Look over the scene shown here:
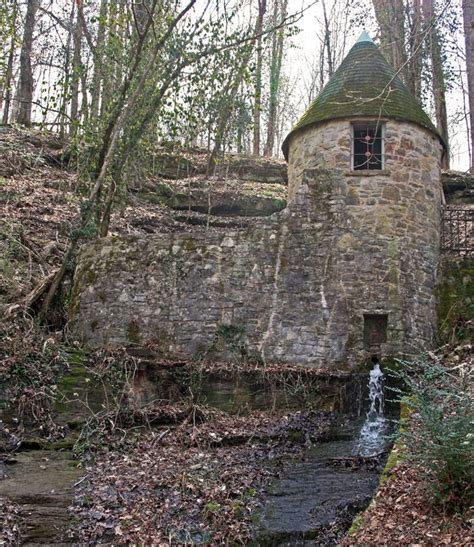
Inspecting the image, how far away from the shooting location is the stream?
5.79 m

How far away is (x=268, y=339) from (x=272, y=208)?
8201 mm

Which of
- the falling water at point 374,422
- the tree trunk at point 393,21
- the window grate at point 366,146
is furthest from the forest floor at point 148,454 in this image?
the tree trunk at point 393,21

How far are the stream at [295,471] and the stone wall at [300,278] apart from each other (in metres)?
0.59

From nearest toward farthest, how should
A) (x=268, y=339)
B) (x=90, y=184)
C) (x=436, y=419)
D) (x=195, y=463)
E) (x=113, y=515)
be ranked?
(x=436, y=419) < (x=113, y=515) < (x=195, y=463) < (x=268, y=339) < (x=90, y=184)

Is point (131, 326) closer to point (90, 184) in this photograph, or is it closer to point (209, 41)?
point (90, 184)

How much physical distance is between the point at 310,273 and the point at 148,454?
4.34m

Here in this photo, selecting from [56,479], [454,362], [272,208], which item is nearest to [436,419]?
[56,479]

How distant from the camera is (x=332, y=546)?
17.9 feet

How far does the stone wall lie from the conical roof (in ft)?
1.02

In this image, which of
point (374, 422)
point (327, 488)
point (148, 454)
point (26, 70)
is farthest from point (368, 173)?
point (26, 70)

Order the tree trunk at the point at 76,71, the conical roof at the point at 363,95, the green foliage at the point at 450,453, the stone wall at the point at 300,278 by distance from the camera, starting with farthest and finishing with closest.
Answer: the tree trunk at the point at 76,71 < the conical roof at the point at 363,95 < the stone wall at the point at 300,278 < the green foliage at the point at 450,453

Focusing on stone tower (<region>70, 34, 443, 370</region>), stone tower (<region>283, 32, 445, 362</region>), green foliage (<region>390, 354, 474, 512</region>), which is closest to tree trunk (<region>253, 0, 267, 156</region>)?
stone tower (<region>283, 32, 445, 362</region>)

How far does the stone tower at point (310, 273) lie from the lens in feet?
34.2

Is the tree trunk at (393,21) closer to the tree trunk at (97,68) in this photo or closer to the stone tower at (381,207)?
the stone tower at (381,207)
